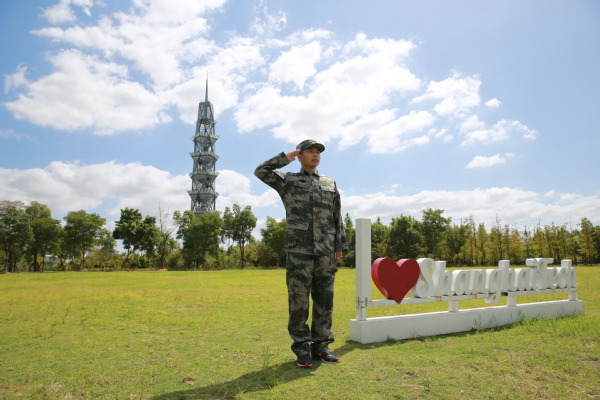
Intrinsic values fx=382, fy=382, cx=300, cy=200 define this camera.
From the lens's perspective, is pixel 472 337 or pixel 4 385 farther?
pixel 472 337

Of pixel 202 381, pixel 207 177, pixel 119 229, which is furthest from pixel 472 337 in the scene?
pixel 207 177

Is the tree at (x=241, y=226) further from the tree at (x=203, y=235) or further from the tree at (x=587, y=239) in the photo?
the tree at (x=587, y=239)

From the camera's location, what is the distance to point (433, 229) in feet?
195

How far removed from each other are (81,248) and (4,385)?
172 ft

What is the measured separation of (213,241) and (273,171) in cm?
5436

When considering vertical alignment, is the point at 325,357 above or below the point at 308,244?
below

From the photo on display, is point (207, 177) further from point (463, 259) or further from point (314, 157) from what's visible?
point (314, 157)

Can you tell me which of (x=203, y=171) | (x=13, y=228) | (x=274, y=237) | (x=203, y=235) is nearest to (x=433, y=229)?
(x=274, y=237)

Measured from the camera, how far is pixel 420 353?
448cm

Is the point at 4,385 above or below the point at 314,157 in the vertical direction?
below

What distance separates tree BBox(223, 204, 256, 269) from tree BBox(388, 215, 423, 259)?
21.9m

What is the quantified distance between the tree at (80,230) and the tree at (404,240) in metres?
41.0

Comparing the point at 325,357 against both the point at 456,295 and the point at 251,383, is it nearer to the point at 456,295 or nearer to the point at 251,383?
the point at 251,383

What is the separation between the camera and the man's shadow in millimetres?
3023
